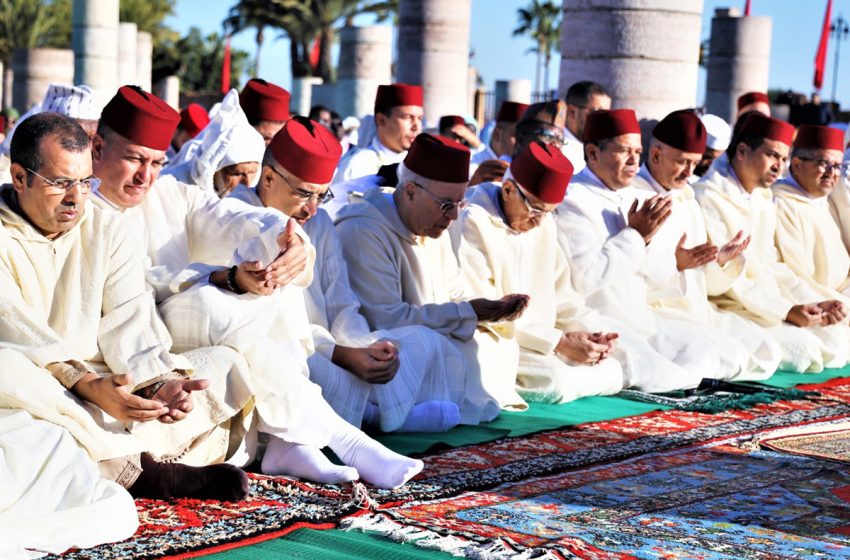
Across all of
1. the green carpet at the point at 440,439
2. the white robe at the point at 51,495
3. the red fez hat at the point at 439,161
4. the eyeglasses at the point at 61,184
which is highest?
the red fez hat at the point at 439,161

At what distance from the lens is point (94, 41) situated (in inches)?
806

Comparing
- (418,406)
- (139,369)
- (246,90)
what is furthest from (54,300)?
(246,90)

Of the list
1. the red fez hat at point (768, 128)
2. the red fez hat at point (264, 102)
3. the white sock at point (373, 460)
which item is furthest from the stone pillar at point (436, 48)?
the white sock at point (373, 460)

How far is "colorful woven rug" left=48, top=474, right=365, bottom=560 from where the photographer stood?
4.48m

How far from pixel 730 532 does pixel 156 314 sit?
2270mm

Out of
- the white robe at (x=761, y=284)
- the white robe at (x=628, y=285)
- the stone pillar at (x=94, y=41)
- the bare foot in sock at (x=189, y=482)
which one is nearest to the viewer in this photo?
the bare foot in sock at (x=189, y=482)

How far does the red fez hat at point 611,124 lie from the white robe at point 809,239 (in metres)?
2.20

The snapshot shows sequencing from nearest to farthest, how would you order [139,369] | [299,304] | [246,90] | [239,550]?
[239,550] → [139,369] → [299,304] → [246,90]

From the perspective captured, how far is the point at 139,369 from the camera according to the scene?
506cm

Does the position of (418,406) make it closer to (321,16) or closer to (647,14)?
(647,14)

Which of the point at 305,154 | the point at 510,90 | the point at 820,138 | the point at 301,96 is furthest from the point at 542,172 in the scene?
the point at 301,96

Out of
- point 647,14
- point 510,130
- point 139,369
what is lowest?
point 139,369

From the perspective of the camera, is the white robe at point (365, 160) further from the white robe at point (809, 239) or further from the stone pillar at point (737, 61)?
the stone pillar at point (737, 61)

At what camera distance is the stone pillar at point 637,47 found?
11375 millimetres
